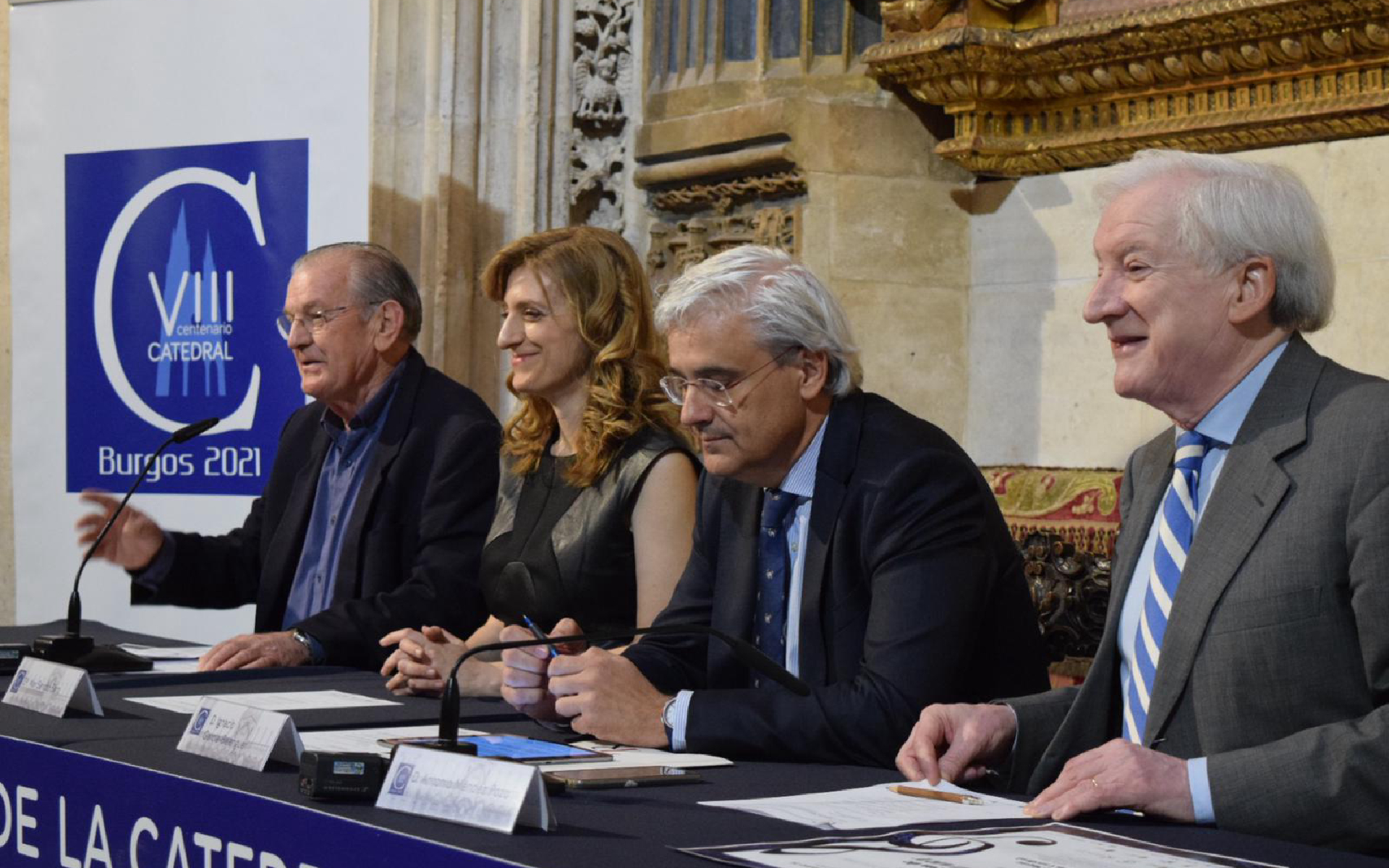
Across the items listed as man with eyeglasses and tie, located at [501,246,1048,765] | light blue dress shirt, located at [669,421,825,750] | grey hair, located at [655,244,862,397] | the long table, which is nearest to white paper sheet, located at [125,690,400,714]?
the long table

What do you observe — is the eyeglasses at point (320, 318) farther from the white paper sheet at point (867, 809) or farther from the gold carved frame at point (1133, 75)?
the white paper sheet at point (867, 809)

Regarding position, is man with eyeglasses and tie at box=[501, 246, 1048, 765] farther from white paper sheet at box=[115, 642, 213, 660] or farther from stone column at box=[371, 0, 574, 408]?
stone column at box=[371, 0, 574, 408]

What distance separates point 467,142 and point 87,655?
2.61 metres

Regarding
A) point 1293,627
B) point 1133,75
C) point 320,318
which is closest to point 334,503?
point 320,318

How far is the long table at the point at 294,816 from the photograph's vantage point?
1.75 m

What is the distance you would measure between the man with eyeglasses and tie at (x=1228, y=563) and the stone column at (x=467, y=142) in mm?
3306

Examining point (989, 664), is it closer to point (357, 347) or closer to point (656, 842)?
point (656, 842)

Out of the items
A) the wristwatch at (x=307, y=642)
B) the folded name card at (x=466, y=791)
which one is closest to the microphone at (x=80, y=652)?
the wristwatch at (x=307, y=642)

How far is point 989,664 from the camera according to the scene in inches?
109

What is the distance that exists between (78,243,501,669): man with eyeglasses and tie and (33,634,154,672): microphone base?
457 mm

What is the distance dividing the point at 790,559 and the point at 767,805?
0.88 m

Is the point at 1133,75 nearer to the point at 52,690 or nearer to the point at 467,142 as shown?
the point at 467,142

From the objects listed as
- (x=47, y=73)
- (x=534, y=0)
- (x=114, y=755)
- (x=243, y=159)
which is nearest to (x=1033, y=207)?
(x=534, y=0)

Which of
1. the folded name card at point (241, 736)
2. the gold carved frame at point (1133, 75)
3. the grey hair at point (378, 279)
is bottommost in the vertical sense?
the folded name card at point (241, 736)
